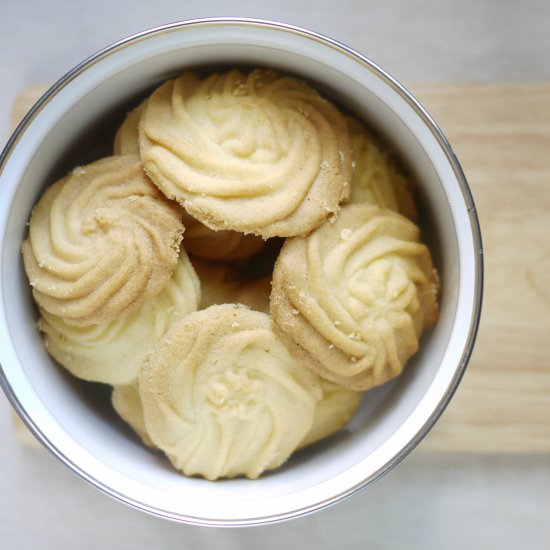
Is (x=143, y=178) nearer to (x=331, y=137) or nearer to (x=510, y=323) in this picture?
(x=331, y=137)

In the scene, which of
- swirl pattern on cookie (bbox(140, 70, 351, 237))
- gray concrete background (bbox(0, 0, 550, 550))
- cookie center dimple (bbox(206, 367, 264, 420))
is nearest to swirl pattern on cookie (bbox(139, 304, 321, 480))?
cookie center dimple (bbox(206, 367, 264, 420))

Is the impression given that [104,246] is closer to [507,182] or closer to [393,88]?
[393,88]

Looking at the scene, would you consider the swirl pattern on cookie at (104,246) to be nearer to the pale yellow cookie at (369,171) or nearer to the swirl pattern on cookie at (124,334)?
the swirl pattern on cookie at (124,334)

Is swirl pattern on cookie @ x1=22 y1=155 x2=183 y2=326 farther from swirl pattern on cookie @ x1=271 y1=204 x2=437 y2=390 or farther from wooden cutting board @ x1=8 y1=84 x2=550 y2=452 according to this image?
wooden cutting board @ x1=8 y1=84 x2=550 y2=452

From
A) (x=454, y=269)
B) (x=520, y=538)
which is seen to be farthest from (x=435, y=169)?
(x=520, y=538)

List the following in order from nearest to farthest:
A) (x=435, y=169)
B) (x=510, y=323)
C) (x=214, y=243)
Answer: (x=435, y=169) < (x=214, y=243) < (x=510, y=323)
